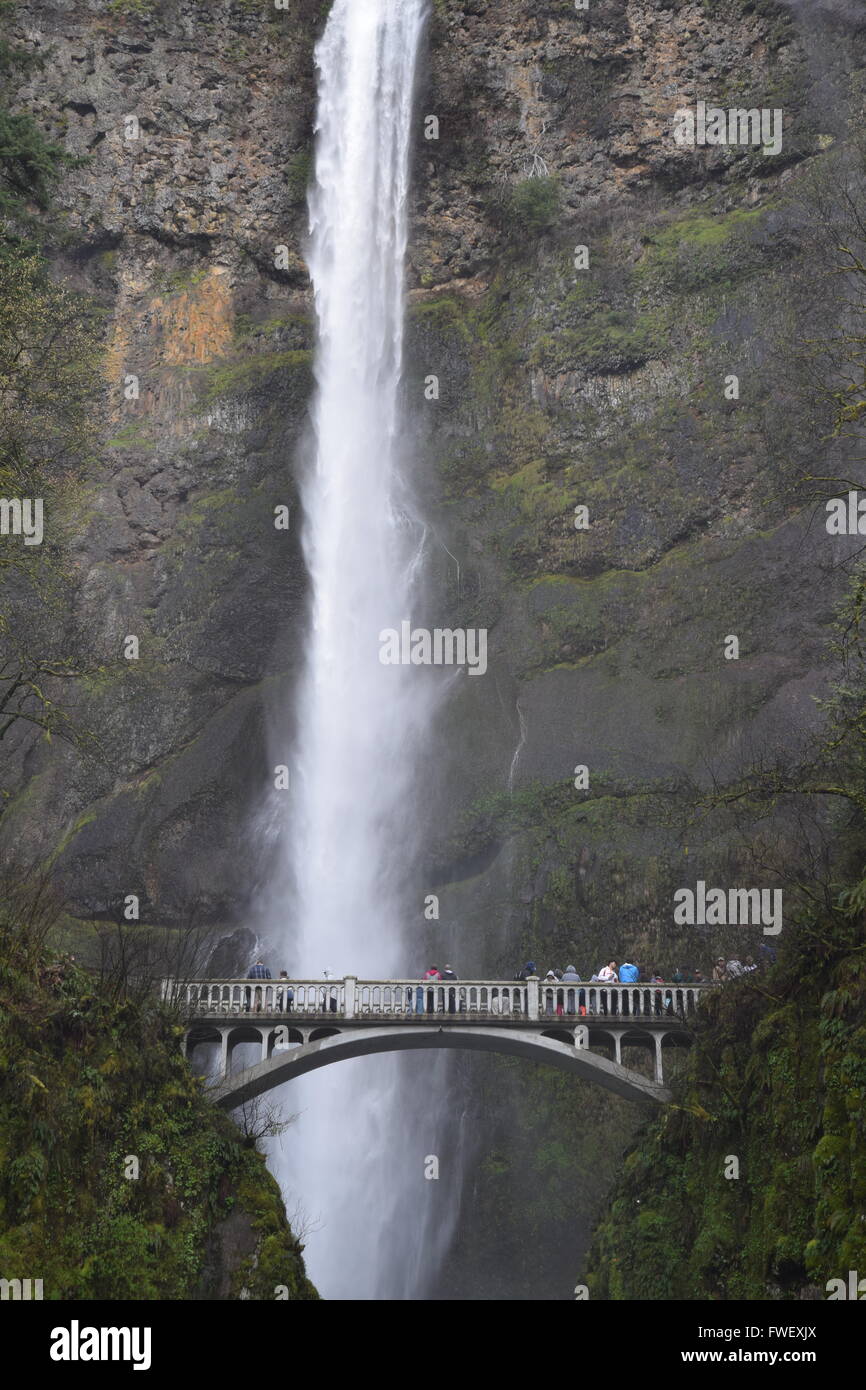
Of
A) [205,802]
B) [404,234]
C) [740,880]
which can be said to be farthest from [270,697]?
[404,234]

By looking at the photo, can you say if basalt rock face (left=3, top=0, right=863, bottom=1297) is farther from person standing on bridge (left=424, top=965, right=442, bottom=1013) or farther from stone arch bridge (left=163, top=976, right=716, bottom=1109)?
stone arch bridge (left=163, top=976, right=716, bottom=1109)

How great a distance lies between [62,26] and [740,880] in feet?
157

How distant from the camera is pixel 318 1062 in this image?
2820 centimetres

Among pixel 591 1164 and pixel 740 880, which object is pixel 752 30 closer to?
pixel 740 880

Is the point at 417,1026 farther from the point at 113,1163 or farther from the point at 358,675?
the point at 358,675

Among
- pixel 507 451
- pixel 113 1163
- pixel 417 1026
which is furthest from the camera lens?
pixel 507 451

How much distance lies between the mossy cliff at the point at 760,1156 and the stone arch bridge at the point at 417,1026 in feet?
6.64

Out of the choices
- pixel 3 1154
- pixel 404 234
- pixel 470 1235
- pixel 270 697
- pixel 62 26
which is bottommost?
pixel 470 1235

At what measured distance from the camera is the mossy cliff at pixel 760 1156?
17.9 m

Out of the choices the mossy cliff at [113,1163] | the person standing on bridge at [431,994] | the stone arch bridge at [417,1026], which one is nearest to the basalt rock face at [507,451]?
the person standing on bridge at [431,994]

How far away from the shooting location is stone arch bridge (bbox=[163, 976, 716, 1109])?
2764 centimetres

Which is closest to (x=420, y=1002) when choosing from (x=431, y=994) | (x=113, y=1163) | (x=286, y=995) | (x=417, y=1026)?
(x=417, y=1026)

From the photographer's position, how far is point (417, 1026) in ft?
91.6

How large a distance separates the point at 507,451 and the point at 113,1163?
1346 inches
